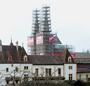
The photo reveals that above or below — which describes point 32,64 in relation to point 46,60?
below

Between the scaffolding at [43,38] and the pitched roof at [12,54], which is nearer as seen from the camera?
the pitched roof at [12,54]

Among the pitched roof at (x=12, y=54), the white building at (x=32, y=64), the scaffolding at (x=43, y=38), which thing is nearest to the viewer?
the white building at (x=32, y=64)

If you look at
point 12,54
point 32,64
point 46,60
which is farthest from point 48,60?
point 12,54

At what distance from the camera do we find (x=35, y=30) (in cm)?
13325

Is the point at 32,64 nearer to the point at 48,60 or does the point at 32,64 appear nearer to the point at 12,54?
the point at 48,60

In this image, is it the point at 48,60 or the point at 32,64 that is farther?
the point at 48,60

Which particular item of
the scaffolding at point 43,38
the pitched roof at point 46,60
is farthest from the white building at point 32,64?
the scaffolding at point 43,38

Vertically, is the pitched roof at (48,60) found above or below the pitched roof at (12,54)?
below

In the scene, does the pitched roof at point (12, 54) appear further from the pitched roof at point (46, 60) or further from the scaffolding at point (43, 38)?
the scaffolding at point (43, 38)

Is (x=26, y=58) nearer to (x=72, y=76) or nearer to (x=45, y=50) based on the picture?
(x=72, y=76)

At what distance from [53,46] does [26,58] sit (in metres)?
61.6

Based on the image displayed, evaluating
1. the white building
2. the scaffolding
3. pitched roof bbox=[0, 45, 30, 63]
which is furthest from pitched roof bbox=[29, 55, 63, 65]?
the scaffolding

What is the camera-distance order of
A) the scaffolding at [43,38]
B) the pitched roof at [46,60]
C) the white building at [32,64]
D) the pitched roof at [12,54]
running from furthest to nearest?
the scaffolding at [43,38] → the pitched roof at [46,60] → the pitched roof at [12,54] → the white building at [32,64]

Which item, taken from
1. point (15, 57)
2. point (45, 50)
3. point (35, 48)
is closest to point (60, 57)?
point (15, 57)
